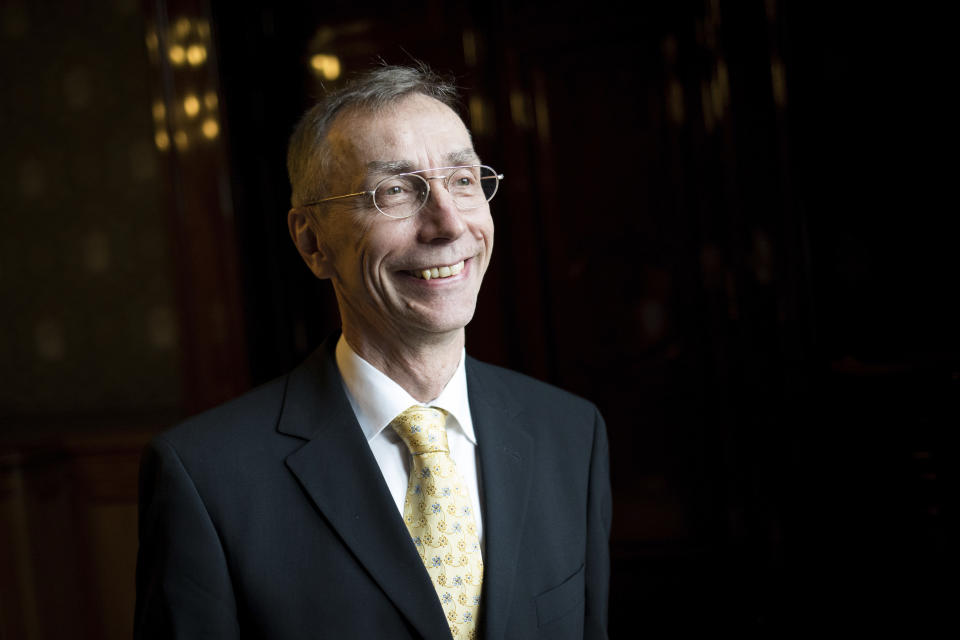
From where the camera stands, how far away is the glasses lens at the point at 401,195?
3.87 ft

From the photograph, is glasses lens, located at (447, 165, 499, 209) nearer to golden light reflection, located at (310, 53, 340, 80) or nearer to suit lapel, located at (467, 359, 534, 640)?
suit lapel, located at (467, 359, 534, 640)

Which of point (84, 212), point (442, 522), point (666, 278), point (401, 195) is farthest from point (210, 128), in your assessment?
point (442, 522)

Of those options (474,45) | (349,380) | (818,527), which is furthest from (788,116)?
(349,380)

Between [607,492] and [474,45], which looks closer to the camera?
[607,492]

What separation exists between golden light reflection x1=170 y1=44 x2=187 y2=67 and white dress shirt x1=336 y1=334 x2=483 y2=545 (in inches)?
75.2

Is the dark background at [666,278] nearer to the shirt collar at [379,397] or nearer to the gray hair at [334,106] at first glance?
the gray hair at [334,106]

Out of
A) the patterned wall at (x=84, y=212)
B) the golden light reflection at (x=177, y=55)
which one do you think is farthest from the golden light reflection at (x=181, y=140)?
the patterned wall at (x=84, y=212)

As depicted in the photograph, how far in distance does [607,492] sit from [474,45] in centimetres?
195

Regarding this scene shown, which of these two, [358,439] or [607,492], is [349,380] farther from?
[607,492]

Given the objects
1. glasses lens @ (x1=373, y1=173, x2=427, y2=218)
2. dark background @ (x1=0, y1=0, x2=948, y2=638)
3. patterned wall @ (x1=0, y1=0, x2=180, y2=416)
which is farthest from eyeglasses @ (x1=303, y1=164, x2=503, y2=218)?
patterned wall @ (x1=0, y1=0, x2=180, y2=416)

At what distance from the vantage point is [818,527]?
266cm

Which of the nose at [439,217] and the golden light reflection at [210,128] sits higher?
the golden light reflection at [210,128]

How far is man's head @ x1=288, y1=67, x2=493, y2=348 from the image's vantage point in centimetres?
119

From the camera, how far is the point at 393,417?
3.97 ft
